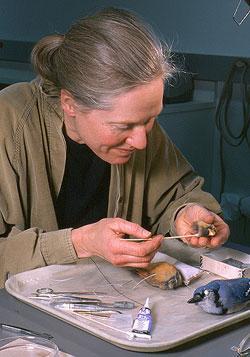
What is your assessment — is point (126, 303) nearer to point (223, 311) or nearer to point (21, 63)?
point (223, 311)

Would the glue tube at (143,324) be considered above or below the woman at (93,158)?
below

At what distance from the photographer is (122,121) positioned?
158 cm

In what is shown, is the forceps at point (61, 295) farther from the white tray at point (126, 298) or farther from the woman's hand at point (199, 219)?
the woman's hand at point (199, 219)

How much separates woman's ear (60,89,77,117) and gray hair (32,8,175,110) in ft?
0.06

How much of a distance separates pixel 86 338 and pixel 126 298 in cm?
19

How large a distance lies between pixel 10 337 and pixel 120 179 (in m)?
0.83

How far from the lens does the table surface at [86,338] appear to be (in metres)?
1.21

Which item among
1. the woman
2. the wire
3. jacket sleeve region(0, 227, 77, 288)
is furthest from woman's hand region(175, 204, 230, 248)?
the wire

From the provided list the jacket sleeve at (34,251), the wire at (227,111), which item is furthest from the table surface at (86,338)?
the wire at (227,111)

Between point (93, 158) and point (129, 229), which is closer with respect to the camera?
point (129, 229)

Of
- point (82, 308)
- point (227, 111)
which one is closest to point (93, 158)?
point (82, 308)

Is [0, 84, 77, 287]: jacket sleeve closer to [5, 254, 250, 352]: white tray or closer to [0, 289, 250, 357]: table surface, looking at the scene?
[5, 254, 250, 352]: white tray

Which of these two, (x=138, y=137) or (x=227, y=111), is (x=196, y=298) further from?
(x=227, y=111)

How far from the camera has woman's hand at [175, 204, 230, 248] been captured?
167cm
